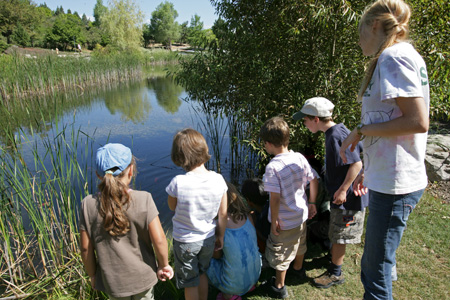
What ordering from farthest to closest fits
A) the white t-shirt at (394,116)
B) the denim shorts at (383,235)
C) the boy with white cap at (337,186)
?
the boy with white cap at (337,186)
the denim shorts at (383,235)
the white t-shirt at (394,116)

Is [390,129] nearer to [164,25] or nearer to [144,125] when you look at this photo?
[144,125]

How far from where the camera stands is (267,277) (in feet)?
8.32

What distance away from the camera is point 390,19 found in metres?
1.37

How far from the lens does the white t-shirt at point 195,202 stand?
182cm

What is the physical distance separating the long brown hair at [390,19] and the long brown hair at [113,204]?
1.32 meters

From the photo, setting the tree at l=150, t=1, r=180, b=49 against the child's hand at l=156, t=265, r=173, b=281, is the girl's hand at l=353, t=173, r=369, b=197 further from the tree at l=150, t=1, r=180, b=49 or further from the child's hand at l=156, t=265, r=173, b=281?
the tree at l=150, t=1, r=180, b=49

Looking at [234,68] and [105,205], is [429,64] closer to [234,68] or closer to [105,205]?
[234,68]

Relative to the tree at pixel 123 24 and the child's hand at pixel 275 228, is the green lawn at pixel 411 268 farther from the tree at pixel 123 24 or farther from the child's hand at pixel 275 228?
the tree at pixel 123 24

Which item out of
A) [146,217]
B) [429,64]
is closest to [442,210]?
[429,64]

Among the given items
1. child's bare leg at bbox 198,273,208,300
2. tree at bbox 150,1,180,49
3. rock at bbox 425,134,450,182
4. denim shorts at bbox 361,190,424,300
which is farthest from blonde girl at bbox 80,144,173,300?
tree at bbox 150,1,180,49

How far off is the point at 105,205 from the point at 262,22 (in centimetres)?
300

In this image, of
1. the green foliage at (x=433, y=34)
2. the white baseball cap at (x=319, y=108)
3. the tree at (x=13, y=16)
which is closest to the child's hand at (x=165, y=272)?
the white baseball cap at (x=319, y=108)

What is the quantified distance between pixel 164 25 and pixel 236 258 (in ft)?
224

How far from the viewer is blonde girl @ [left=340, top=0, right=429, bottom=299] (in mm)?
1269
